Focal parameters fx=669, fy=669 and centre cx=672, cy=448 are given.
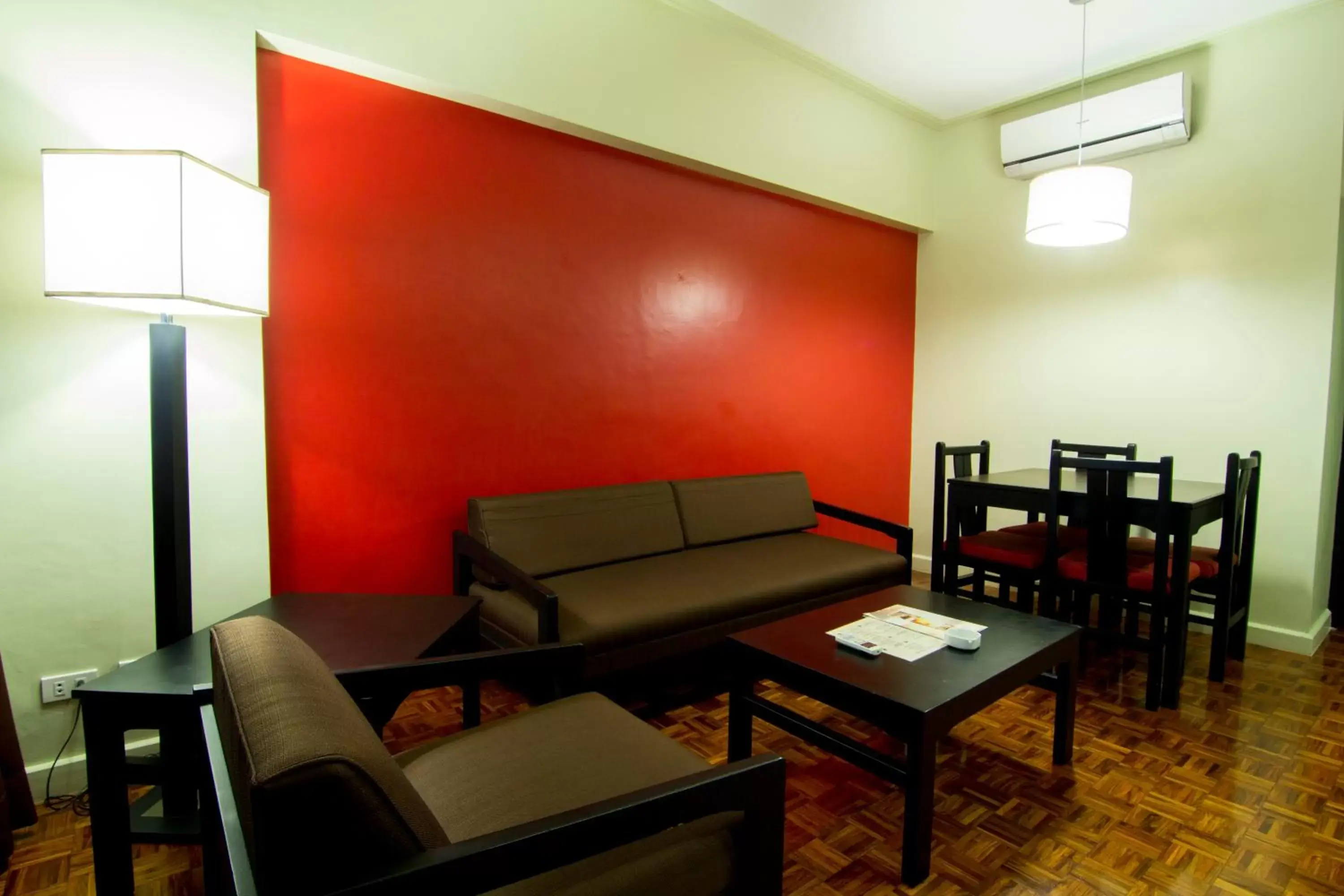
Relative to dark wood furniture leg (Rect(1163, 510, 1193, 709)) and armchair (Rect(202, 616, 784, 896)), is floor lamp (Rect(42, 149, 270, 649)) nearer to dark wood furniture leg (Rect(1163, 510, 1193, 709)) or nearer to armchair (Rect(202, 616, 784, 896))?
armchair (Rect(202, 616, 784, 896))

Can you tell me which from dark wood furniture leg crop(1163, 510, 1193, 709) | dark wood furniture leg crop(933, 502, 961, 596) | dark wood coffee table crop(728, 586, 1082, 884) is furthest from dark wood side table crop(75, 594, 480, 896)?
dark wood furniture leg crop(1163, 510, 1193, 709)

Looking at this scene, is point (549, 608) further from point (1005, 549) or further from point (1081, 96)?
point (1081, 96)

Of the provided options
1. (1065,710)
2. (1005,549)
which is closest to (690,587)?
(1065,710)

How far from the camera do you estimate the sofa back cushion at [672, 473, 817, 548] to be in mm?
3131

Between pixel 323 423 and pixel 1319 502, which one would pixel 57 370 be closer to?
pixel 323 423

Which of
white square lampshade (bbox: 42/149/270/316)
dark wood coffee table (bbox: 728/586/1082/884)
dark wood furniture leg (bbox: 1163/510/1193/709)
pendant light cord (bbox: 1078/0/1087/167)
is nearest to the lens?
white square lampshade (bbox: 42/149/270/316)

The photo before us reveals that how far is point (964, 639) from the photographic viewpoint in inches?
74.4

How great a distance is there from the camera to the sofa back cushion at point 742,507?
313cm

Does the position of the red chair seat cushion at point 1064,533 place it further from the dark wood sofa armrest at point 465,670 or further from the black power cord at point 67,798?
the black power cord at point 67,798

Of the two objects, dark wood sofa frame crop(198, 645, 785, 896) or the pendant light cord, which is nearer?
dark wood sofa frame crop(198, 645, 785, 896)

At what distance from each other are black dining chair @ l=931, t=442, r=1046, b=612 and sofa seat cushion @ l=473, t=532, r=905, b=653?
1.05 feet

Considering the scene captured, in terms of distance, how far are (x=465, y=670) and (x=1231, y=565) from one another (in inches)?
119

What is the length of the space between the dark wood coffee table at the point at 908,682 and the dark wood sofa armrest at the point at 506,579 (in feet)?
1.84

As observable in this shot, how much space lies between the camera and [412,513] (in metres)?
2.59
